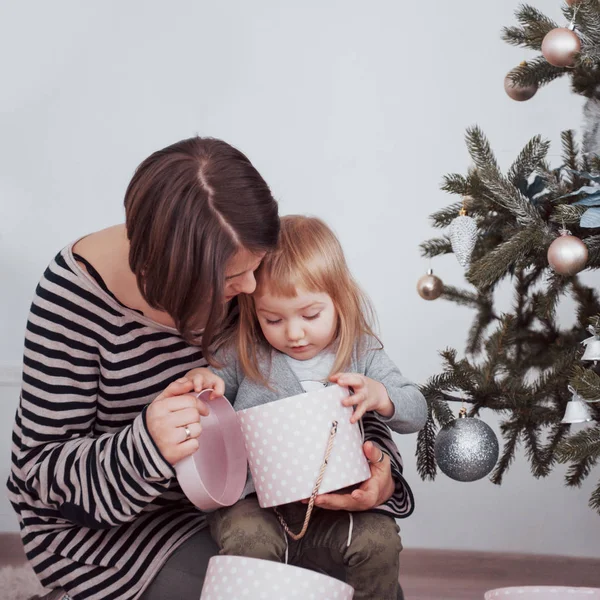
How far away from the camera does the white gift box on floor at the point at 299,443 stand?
1.06 meters

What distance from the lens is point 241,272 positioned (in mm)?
1113

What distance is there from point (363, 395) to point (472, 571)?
1473mm

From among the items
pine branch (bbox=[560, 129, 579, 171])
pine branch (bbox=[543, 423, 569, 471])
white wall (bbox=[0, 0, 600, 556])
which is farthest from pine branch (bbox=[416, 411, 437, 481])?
white wall (bbox=[0, 0, 600, 556])

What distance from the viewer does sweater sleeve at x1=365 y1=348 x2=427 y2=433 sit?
1269 mm

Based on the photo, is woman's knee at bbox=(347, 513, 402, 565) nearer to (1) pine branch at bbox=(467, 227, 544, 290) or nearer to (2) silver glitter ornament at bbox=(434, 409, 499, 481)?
(2) silver glitter ornament at bbox=(434, 409, 499, 481)

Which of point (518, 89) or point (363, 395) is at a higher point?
point (518, 89)

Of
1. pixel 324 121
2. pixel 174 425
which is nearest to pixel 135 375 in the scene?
pixel 174 425

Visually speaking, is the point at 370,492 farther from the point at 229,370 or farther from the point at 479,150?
the point at 479,150

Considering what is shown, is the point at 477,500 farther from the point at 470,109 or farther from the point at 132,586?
the point at 132,586

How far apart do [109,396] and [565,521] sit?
5.64 ft

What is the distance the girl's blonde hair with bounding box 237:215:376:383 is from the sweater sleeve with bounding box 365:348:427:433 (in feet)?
0.14

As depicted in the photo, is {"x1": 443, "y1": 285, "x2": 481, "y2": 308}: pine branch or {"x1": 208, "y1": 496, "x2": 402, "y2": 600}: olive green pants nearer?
{"x1": 208, "y1": 496, "x2": 402, "y2": 600}: olive green pants

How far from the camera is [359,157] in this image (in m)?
2.47

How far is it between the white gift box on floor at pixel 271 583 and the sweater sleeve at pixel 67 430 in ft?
0.55
